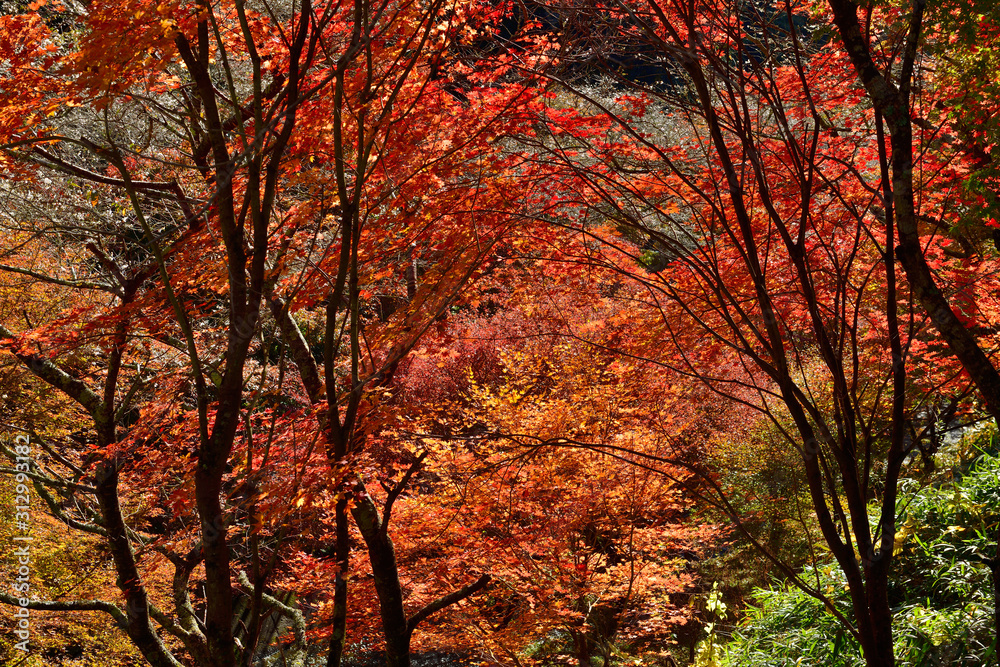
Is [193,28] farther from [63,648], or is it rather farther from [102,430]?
[63,648]

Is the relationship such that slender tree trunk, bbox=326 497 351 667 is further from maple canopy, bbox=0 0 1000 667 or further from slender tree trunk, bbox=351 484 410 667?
slender tree trunk, bbox=351 484 410 667

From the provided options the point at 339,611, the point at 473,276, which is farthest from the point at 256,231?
the point at 473,276

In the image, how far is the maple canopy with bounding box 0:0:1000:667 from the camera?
147 cm

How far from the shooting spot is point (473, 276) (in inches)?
185

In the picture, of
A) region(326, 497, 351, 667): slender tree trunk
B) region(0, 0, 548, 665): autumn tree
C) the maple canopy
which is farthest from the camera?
region(326, 497, 351, 667): slender tree trunk

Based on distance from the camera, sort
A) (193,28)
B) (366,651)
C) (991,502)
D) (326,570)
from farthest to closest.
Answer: (366,651) → (326,570) → (991,502) → (193,28)

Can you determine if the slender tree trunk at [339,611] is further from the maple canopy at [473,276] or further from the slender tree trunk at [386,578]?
the slender tree trunk at [386,578]

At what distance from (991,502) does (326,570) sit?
4984mm

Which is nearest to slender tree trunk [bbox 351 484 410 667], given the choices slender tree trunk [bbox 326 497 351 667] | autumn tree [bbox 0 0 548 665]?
autumn tree [bbox 0 0 548 665]

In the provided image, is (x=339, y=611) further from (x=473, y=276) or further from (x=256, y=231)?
(x=256, y=231)

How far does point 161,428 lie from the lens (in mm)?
5734

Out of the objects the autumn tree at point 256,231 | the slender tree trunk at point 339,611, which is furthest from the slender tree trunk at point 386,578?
the slender tree trunk at point 339,611

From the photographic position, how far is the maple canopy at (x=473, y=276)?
147 centimetres

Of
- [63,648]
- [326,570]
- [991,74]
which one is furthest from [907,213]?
[63,648]
